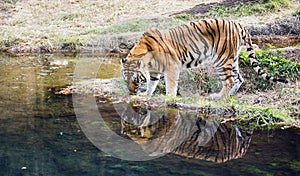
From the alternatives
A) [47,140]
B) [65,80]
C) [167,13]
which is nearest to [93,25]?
[167,13]

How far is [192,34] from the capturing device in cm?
662

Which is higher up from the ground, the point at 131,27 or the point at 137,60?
the point at 131,27

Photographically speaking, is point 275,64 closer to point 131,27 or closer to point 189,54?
point 189,54

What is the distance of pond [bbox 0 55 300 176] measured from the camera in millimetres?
3908

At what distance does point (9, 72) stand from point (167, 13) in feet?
28.5

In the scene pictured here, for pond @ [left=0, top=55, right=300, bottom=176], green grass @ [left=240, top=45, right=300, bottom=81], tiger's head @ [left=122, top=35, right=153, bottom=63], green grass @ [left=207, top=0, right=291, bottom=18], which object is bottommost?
pond @ [left=0, top=55, right=300, bottom=176]

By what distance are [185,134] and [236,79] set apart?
2093 millimetres

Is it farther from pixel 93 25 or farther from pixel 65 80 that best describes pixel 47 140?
pixel 93 25

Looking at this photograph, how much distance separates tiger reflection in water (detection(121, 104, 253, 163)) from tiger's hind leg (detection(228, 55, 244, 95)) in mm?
1247

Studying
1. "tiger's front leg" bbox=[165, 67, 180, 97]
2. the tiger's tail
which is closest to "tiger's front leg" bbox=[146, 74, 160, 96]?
"tiger's front leg" bbox=[165, 67, 180, 97]

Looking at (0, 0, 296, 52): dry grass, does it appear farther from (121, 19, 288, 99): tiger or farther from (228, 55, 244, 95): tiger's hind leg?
(228, 55, 244, 95): tiger's hind leg

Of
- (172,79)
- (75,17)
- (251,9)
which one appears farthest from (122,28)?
(172,79)

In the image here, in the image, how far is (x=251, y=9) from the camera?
15094mm

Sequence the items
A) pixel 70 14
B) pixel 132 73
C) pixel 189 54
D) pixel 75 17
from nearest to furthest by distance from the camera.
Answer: pixel 132 73 < pixel 189 54 < pixel 75 17 < pixel 70 14
